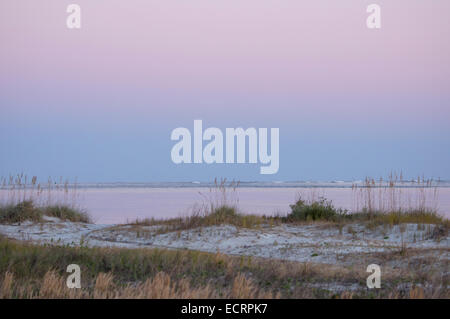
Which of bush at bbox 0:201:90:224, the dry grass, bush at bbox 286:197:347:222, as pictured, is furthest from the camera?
bush at bbox 286:197:347:222

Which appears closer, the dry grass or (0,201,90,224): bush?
the dry grass

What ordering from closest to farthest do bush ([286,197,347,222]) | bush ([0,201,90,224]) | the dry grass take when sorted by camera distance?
1. the dry grass
2. bush ([0,201,90,224])
3. bush ([286,197,347,222])
